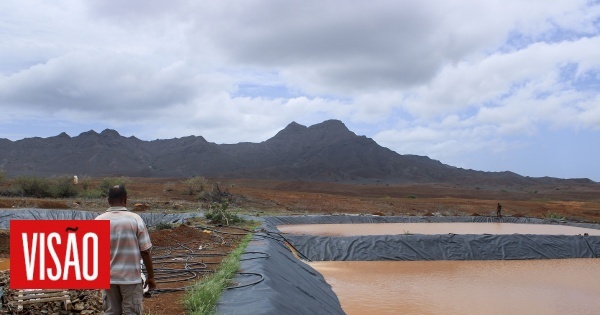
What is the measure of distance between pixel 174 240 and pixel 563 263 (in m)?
10.6

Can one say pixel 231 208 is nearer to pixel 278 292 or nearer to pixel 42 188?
pixel 42 188

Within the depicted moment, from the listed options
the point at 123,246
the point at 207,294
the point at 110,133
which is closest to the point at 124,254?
the point at 123,246

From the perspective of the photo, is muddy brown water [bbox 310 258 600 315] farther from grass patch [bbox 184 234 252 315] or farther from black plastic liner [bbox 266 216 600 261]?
grass patch [bbox 184 234 252 315]

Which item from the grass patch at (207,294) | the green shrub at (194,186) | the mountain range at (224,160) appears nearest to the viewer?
the grass patch at (207,294)

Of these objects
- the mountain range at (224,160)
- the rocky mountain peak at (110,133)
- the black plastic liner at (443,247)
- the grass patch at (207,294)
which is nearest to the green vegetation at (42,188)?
the black plastic liner at (443,247)

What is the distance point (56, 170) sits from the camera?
7456 cm

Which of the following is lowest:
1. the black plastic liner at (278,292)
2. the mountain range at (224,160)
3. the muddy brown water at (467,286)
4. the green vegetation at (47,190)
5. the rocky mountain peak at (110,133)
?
the muddy brown water at (467,286)

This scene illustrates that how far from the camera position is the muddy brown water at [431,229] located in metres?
17.6

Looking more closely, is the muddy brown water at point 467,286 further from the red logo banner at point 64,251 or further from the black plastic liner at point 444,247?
the red logo banner at point 64,251

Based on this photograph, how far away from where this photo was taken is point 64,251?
13.1 ft

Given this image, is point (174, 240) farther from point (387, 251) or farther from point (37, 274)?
point (37, 274)

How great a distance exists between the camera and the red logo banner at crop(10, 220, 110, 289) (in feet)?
12.5

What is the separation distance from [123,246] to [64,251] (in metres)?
0.61

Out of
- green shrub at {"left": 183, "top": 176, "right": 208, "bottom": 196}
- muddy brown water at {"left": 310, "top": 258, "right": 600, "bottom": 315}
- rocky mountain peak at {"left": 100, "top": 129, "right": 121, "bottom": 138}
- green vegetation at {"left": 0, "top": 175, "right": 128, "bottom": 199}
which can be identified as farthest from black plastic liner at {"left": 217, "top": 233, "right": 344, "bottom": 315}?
rocky mountain peak at {"left": 100, "top": 129, "right": 121, "bottom": 138}
